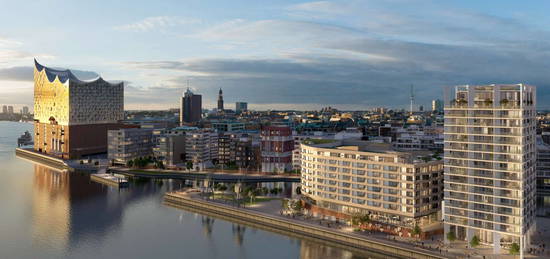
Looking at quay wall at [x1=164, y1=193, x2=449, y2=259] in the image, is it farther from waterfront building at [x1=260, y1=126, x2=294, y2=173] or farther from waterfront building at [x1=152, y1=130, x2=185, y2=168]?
waterfront building at [x1=152, y1=130, x2=185, y2=168]

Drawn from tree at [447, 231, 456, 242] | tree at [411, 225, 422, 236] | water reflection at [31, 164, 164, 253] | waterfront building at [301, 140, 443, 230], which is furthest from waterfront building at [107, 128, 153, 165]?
tree at [447, 231, 456, 242]

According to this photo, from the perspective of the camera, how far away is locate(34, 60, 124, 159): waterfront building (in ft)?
319

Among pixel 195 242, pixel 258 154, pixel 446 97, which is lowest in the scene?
pixel 195 242

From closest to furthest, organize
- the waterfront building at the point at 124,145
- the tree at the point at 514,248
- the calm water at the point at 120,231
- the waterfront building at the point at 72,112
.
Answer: the tree at the point at 514,248 < the calm water at the point at 120,231 < the waterfront building at the point at 124,145 < the waterfront building at the point at 72,112

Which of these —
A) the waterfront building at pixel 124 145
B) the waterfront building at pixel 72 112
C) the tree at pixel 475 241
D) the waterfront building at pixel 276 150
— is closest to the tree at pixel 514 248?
the tree at pixel 475 241

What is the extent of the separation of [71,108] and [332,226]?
243 ft

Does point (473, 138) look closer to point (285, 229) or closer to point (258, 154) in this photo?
point (285, 229)

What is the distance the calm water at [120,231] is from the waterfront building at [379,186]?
5520 mm

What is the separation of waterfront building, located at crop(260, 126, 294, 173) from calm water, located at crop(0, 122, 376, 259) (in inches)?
726

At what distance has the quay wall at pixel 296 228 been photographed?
35659 mm

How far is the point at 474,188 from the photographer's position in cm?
3484

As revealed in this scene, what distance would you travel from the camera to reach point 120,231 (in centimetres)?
4475

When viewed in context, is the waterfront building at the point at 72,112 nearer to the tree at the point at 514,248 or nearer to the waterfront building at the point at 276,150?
the waterfront building at the point at 276,150

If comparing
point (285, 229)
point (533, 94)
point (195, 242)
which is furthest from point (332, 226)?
point (533, 94)
